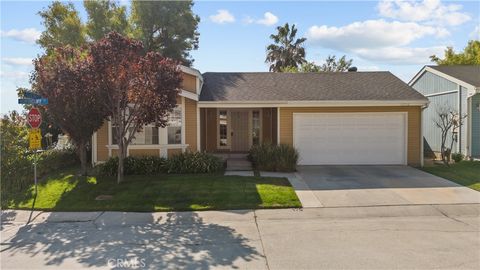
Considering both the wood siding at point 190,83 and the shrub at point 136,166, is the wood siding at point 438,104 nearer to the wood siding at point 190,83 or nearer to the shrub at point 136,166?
the wood siding at point 190,83

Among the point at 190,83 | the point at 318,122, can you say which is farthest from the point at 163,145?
the point at 318,122

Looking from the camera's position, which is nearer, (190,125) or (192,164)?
(192,164)

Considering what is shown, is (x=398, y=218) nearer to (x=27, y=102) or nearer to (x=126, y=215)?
(x=126, y=215)

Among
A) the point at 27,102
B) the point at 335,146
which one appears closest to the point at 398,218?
the point at 335,146

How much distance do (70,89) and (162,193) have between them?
4.23m

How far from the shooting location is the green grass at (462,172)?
1268cm

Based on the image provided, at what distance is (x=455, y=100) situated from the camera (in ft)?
64.7

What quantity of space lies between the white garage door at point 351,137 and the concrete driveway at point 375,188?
1.21m

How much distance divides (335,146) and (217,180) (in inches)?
238

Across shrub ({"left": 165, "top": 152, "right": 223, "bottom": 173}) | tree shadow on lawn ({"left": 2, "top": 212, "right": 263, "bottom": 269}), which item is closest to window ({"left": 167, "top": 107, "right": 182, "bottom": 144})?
shrub ({"left": 165, "top": 152, "right": 223, "bottom": 173})

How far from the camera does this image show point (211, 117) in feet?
63.6

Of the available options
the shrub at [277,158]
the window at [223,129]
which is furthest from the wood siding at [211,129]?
the shrub at [277,158]

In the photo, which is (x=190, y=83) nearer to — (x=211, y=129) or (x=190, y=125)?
(x=190, y=125)

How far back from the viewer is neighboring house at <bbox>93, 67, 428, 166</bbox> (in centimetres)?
1600
